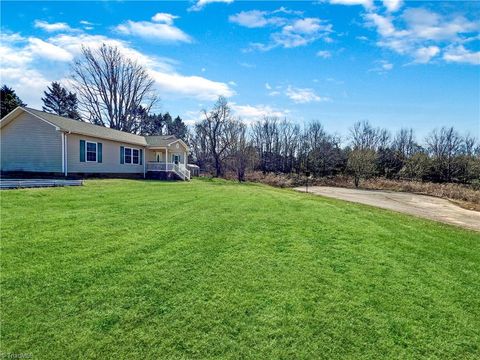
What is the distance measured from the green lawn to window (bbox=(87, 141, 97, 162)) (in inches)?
500

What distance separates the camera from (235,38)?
34.0ft

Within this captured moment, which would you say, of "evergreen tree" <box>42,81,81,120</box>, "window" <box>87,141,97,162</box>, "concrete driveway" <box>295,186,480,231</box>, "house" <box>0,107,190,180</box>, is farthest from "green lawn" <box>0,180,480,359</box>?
"evergreen tree" <box>42,81,81,120</box>

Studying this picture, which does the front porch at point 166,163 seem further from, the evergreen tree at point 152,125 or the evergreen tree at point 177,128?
the evergreen tree at point 177,128

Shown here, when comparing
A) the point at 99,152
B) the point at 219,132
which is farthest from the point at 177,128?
the point at 99,152

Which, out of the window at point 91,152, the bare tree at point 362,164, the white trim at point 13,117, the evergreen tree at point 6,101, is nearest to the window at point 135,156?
the window at point 91,152

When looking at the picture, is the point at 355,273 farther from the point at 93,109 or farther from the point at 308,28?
the point at 93,109

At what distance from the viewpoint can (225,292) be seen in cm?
331

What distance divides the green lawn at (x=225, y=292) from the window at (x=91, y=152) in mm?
12697

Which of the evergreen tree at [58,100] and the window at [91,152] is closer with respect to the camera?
the window at [91,152]

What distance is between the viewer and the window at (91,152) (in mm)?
17281

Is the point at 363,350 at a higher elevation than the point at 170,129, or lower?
lower

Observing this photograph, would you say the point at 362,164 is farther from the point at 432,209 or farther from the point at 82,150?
the point at 82,150

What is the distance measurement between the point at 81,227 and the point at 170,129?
49.3 m

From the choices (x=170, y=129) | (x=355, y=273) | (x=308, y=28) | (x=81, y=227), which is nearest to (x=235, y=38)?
(x=308, y=28)
